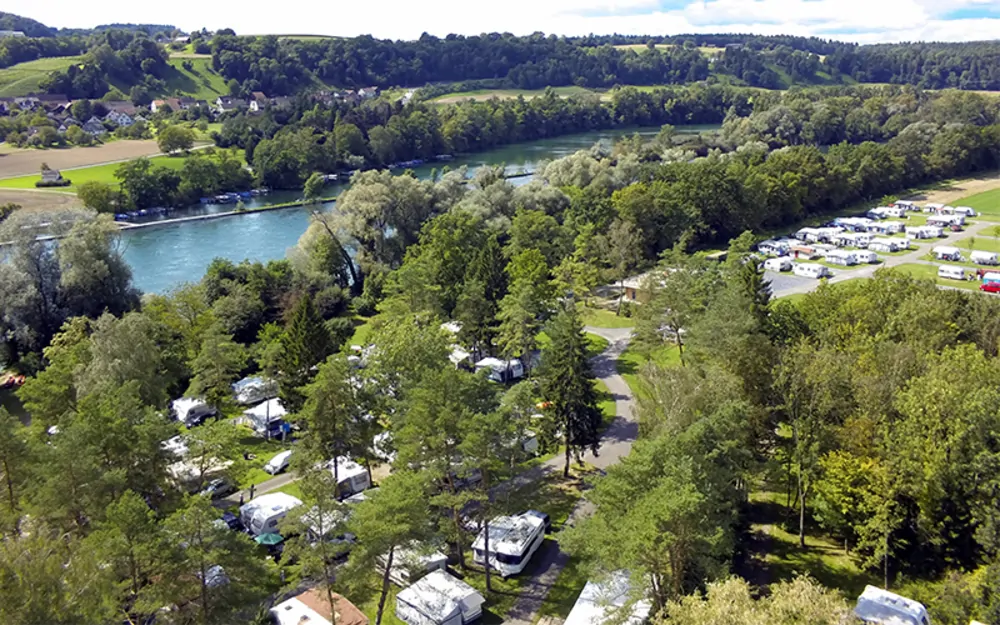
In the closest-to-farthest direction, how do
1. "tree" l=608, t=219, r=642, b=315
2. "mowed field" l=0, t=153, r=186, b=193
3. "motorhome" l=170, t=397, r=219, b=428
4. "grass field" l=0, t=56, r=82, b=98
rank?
"motorhome" l=170, t=397, r=219, b=428
"tree" l=608, t=219, r=642, b=315
"mowed field" l=0, t=153, r=186, b=193
"grass field" l=0, t=56, r=82, b=98

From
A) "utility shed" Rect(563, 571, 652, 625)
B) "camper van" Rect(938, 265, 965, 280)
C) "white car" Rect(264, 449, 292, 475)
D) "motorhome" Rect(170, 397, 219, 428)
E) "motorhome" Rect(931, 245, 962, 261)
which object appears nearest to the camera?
"utility shed" Rect(563, 571, 652, 625)

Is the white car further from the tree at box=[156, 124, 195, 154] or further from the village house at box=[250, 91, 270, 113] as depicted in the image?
the village house at box=[250, 91, 270, 113]

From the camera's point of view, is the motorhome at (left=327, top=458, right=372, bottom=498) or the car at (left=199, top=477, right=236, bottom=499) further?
the motorhome at (left=327, top=458, right=372, bottom=498)

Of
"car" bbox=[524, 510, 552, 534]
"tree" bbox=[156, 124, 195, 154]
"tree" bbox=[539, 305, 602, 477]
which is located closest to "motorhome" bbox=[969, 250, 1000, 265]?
"tree" bbox=[539, 305, 602, 477]

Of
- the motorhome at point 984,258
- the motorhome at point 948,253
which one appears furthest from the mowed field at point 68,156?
the motorhome at point 984,258

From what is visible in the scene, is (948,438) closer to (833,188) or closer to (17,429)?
(17,429)

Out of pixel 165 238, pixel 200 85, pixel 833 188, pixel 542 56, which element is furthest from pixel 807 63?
pixel 165 238

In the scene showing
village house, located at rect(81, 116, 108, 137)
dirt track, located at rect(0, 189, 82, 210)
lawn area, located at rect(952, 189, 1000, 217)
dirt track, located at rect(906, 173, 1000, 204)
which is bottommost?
lawn area, located at rect(952, 189, 1000, 217)
